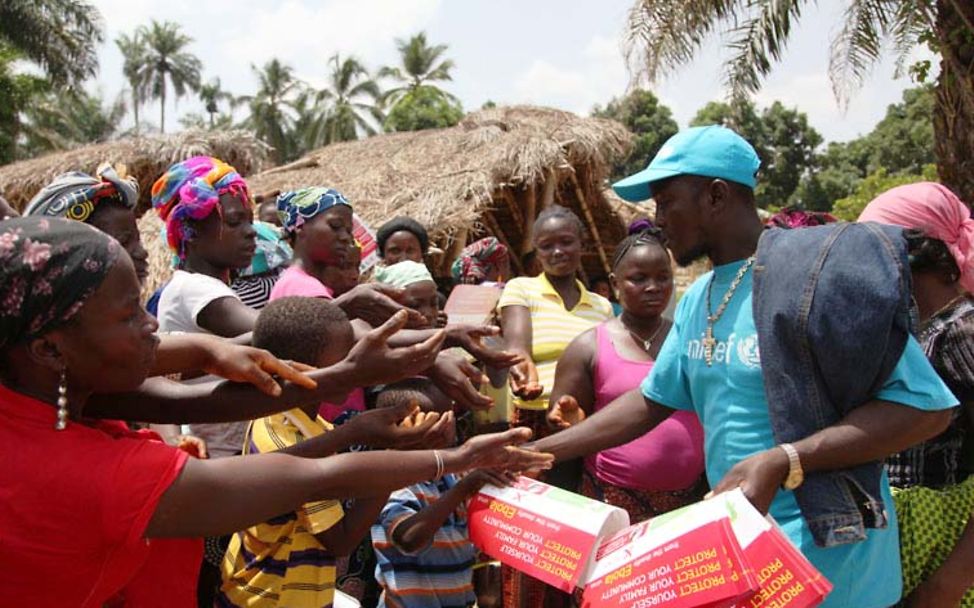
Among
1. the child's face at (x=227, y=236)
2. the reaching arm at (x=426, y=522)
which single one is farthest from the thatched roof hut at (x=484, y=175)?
the reaching arm at (x=426, y=522)

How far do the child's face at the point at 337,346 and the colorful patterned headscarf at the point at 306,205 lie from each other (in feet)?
3.50

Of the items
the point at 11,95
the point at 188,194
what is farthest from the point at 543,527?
the point at 11,95

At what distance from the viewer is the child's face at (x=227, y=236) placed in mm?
3127

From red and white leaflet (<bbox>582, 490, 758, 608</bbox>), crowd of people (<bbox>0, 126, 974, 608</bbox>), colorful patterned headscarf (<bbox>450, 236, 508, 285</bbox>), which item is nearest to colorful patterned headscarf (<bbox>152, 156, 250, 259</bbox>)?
crowd of people (<bbox>0, 126, 974, 608</bbox>)

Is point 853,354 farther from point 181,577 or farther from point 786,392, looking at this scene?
point 181,577

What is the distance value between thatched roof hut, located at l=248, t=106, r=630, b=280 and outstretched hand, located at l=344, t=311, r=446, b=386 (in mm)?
5978

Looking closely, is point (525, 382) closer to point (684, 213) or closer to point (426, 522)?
point (426, 522)

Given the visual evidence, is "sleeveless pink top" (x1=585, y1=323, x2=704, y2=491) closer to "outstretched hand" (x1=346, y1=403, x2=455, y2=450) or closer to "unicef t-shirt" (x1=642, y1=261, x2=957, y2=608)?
"unicef t-shirt" (x1=642, y1=261, x2=957, y2=608)

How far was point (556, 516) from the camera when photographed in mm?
2031

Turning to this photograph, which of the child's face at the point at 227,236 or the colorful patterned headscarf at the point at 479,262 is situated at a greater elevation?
the child's face at the point at 227,236

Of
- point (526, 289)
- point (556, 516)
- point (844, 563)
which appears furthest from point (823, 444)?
point (526, 289)

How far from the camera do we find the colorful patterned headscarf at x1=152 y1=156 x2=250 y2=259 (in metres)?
3.10

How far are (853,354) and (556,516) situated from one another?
773mm

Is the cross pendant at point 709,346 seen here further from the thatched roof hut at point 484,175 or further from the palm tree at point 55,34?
the palm tree at point 55,34
